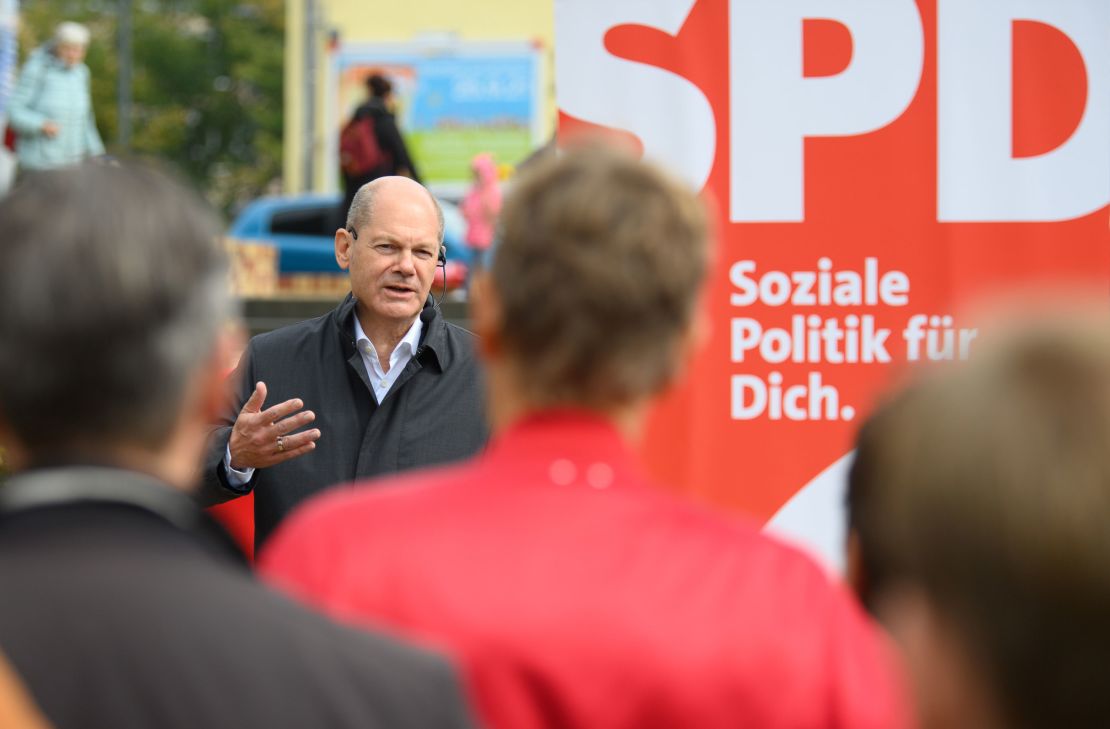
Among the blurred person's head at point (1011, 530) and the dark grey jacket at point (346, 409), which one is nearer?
the blurred person's head at point (1011, 530)

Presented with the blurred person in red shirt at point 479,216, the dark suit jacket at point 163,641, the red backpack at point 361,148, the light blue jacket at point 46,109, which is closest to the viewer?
the dark suit jacket at point 163,641

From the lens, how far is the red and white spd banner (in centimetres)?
384

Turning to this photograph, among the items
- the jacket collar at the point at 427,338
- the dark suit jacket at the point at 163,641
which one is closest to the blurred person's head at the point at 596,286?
the dark suit jacket at the point at 163,641

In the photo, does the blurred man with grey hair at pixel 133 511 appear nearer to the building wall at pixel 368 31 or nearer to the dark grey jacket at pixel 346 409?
the dark grey jacket at pixel 346 409

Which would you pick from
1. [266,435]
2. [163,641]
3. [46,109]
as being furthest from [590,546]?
[46,109]

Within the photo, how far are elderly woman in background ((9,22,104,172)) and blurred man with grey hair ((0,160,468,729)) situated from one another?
11325 mm

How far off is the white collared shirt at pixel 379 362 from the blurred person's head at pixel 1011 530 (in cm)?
285

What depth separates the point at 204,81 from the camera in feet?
144

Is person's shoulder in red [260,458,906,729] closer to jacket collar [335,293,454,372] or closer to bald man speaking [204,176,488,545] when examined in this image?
bald man speaking [204,176,488,545]

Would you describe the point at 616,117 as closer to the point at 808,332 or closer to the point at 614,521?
the point at 808,332

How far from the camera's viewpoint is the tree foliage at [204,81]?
42.2 m

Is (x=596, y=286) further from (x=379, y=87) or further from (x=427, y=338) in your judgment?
(x=379, y=87)

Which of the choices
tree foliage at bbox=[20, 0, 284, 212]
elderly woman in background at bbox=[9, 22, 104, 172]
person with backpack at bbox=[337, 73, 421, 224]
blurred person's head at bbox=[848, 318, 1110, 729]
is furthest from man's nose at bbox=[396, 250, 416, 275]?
tree foliage at bbox=[20, 0, 284, 212]

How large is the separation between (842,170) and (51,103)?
389 inches
